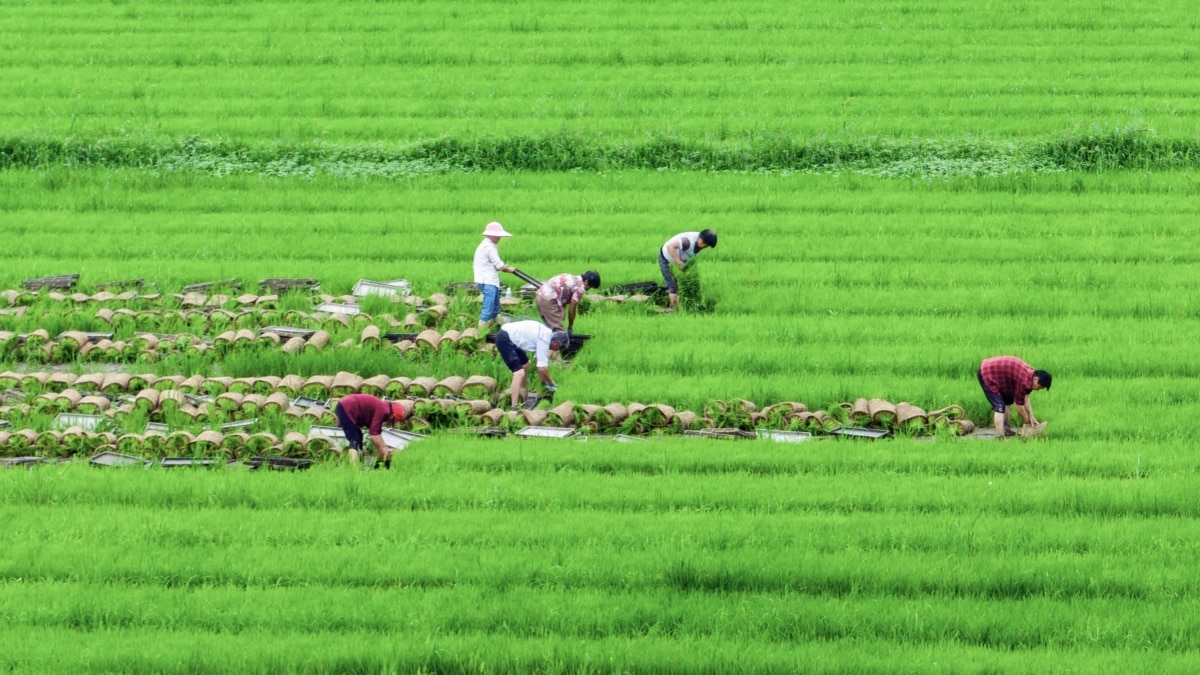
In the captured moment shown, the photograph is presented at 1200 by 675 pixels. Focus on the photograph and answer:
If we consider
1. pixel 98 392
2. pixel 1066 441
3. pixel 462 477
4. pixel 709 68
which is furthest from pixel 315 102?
pixel 1066 441

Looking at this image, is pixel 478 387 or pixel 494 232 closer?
pixel 478 387

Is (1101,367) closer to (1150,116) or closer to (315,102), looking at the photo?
(1150,116)

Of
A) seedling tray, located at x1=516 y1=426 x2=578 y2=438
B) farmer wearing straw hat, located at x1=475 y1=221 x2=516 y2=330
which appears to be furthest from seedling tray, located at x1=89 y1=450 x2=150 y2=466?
farmer wearing straw hat, located at x1=475 y1=221 x2=516 y2=330

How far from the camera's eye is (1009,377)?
628 inches

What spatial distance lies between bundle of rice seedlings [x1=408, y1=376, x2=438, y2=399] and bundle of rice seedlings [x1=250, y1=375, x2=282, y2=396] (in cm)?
174

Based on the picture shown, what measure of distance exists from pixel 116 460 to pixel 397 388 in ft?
11.7

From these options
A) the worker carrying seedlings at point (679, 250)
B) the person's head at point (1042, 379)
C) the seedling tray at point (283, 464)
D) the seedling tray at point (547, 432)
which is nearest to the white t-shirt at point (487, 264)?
the worker carrying seedlings at point (679, 250)

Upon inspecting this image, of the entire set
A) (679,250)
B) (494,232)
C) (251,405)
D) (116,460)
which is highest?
(494,232)

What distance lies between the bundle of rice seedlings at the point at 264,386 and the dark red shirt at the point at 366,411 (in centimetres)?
285

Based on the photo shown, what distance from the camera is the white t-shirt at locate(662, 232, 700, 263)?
2020 cm

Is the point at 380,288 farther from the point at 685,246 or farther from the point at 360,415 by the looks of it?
the point at 360,415

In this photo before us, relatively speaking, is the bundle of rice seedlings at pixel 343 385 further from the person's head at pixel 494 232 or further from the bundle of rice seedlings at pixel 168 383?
the person's head at pixel 494 232

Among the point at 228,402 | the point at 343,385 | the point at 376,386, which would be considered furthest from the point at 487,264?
the point at 228,402

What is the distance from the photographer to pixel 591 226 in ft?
79.0
